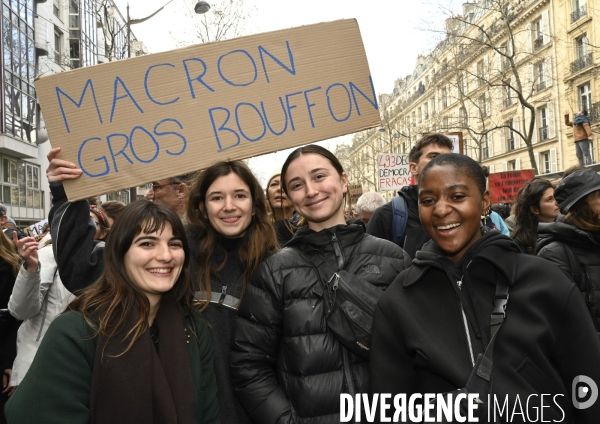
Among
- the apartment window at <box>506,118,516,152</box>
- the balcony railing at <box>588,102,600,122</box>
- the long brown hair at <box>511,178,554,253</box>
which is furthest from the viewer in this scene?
the apartment window at <box>506,118,516,152</box>

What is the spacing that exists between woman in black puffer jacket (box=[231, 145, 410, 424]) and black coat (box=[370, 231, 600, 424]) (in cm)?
22

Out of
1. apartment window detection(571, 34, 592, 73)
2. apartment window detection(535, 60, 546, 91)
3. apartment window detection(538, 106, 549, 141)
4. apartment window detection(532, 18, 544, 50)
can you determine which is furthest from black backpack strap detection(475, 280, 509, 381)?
apartment window detection(532, 18, 544, 50)

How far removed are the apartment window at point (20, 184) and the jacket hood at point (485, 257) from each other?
2597 centimetres

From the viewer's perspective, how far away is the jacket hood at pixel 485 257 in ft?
5.67

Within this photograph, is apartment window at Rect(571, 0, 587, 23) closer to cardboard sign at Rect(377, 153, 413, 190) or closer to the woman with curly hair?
cardboard sign at Rect(377, 153, 413, 190)

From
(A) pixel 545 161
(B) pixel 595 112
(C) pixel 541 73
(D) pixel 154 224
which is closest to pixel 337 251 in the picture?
(D) pixel 154 224

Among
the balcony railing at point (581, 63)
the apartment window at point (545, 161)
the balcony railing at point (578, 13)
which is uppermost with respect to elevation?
the balcony railing at point (578, 13)

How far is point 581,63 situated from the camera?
88.7 ft

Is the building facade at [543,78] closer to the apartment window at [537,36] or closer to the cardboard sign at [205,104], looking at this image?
the apartment window at [537,36]

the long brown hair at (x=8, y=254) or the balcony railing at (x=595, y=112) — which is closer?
the long brown hair at (x=8, y=254)

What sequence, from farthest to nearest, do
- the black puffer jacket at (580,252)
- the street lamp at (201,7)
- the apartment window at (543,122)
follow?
the apartment window at (543,122) → the street lamp at (201,7) → the black puffer jacket at (580,252)

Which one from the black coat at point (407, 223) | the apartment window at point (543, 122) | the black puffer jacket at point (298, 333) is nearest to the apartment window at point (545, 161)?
the apartment window at point (543, 122)

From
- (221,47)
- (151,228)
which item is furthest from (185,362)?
(221,47)

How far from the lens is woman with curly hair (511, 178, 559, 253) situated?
4.45 metres
